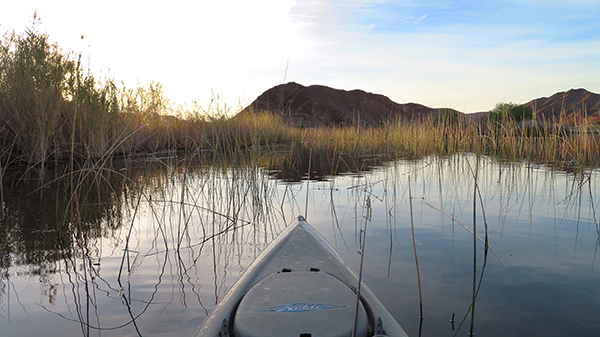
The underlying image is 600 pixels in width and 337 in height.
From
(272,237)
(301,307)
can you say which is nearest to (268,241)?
(272,237)

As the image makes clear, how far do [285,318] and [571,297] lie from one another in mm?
1901

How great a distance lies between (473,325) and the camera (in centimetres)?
200

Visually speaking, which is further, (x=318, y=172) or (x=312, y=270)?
(x=318, y=172)

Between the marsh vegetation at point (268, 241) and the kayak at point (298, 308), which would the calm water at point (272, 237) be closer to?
the marsh vegetation at point (268, 241)

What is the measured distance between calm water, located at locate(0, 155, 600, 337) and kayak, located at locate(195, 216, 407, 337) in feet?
1.38

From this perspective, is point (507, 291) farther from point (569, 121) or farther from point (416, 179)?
point (569, 121)

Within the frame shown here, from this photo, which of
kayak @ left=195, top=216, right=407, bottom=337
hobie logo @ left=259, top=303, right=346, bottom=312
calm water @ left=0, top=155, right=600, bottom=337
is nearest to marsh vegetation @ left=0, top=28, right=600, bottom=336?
calm water @ left=0, top=155, right=600, bottom=337

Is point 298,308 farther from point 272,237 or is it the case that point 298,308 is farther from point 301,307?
point 272,237

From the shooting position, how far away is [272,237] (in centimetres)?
357

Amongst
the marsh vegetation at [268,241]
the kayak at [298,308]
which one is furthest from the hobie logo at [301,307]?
the marsh vegetation at [268,241]

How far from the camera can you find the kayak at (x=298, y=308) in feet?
4.67

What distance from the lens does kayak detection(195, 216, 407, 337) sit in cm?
142

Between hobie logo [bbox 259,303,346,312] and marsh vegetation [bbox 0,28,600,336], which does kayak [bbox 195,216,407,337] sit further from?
marsh vegetation [bbox 0,28,600,336]

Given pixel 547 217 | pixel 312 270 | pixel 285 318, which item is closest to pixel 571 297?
pixel 312 270
